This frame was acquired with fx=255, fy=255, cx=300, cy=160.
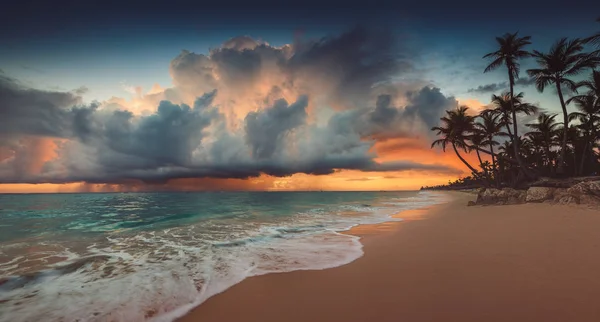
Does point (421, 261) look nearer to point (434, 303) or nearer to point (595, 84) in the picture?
point (434, 303)

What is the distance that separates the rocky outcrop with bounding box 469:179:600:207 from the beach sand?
1309cm

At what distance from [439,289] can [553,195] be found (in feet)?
75.0

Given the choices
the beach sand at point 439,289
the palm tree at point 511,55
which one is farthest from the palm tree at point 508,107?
the beach sand at point 439,289

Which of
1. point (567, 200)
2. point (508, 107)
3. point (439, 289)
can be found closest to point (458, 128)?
point (508, 107)

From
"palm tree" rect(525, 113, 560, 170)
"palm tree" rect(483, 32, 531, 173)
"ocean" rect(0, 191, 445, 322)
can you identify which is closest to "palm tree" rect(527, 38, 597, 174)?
"palm tree" rect(483, 32, 531, 173)

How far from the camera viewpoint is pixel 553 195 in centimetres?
1986

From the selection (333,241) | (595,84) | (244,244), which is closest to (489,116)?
(595,84)

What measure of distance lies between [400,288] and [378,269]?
1.41 m

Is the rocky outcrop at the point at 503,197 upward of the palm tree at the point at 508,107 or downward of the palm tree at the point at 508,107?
downward

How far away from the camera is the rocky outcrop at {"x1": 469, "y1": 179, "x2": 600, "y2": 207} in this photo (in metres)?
16.8

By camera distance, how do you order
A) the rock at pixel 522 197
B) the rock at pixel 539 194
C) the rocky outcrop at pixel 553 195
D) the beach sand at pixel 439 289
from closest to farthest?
the beach sand at pixel 439 289
the rocky outcrop at pixel 553 195
the rock at pixel 539 194
the rock at pixel 522 197

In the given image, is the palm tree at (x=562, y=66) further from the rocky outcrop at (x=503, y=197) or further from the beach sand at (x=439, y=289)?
the beach sand at (x=439, y=289)

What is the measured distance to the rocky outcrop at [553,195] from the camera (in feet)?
55.0

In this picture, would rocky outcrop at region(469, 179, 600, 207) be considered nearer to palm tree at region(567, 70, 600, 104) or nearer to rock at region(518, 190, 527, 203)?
rock at region(518, 190, 527, 203)
